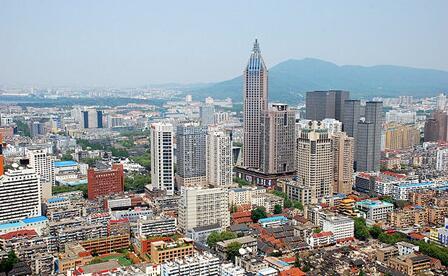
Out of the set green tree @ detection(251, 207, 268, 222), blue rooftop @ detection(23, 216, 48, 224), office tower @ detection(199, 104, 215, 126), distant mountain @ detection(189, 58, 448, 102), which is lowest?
green tree @ detection(251, 207, 268, 222)

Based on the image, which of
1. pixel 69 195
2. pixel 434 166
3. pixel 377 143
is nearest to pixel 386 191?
pixel 377 143

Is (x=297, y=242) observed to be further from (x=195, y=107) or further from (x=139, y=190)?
(x=195, y=107)

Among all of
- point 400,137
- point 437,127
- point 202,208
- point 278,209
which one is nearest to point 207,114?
point 400,137

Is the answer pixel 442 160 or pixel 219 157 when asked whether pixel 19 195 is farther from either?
pixel 442 160

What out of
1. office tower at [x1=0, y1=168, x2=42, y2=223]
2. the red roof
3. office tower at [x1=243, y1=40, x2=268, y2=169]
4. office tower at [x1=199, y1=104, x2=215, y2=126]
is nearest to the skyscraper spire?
office tower at [x1=243, y1=40, x2=268, y2=169]

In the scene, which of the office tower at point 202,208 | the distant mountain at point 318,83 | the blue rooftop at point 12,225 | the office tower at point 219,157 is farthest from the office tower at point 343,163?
the distant mountain at point 318,83

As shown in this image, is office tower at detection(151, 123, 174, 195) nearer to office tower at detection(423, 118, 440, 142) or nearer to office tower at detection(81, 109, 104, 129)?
office tower at detection(423, 118, 440, 142)
